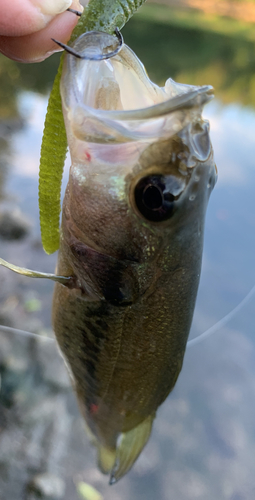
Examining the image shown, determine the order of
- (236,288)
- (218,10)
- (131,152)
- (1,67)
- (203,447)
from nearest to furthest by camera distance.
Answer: (131,152) < (203,447) < (236,288) < (1,67) < (218,10)

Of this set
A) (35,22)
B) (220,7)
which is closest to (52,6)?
(35,22)

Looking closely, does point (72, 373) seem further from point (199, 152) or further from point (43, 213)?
point (199, 152)

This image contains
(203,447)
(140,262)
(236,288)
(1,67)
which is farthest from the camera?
(1,67)

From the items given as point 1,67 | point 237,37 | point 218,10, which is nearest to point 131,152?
point 1,67

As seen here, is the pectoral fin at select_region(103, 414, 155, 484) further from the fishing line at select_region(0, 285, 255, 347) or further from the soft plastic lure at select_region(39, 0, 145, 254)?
the fishing line at select_region(0, 285, 255, 347)

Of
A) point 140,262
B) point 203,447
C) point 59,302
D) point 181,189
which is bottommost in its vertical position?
point 203,447

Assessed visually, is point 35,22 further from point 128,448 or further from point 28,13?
point 128,448

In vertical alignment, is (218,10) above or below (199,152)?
below

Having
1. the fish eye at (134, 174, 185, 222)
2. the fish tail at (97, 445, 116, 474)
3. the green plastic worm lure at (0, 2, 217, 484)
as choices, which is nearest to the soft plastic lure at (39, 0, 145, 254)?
the green plastic worm lure at (0, 2, 217, 484)
